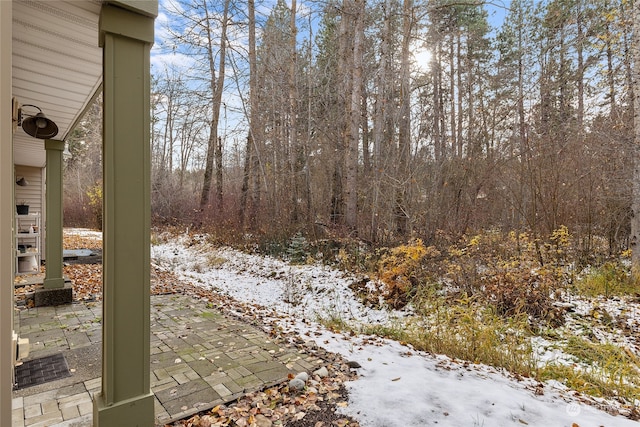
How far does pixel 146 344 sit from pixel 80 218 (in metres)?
17.3

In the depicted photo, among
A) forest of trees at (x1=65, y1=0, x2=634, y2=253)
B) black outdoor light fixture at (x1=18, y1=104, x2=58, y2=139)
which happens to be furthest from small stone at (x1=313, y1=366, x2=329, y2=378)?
black outdoor light fixture at (x1=18, y1=104, x2=58, y2=139)

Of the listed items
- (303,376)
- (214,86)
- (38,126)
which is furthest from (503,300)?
(214,86)

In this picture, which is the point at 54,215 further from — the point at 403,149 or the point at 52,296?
the point at 403,149

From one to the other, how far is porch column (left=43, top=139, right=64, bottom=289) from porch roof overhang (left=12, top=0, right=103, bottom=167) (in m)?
0.72

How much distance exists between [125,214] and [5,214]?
0.56 metres

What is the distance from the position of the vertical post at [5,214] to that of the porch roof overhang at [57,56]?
2.45 feet

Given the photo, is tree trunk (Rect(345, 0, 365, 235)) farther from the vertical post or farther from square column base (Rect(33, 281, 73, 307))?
the vertical post

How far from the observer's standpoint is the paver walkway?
7.18ft

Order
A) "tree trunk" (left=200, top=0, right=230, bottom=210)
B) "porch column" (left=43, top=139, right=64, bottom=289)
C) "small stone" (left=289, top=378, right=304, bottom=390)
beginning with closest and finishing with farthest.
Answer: "small stone" (left=289, top=378, right=304, bottom=390) → "porch column" (left=43, top=139, right=64, bottom=289) → "tree trunk" (left=200, top=0, right=230, bottom=210)

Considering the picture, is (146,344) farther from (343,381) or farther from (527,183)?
(527,183)

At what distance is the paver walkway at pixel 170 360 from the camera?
2188 millimetres

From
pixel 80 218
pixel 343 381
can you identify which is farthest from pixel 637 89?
pixel 80 218

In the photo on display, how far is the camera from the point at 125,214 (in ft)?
5.72

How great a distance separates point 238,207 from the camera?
998cm
